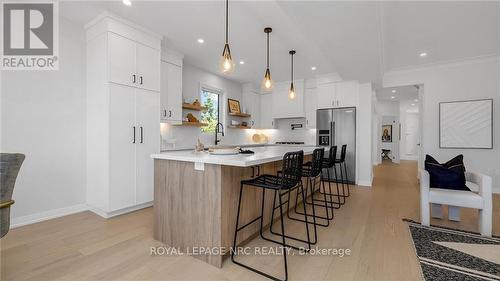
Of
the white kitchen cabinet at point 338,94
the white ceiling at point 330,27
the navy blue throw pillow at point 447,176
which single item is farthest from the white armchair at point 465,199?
the white kitchen cabinet at point 338,94

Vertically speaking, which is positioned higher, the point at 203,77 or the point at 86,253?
the point at 203,77

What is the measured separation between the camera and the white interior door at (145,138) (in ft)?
10.4

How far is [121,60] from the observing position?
2949 millimetres

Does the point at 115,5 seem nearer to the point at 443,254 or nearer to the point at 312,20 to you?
the point at 312,20

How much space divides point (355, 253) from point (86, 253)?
2.49 metres

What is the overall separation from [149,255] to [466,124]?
600 cm

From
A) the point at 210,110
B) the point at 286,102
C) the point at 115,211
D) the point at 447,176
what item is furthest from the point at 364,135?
the point at 115,211

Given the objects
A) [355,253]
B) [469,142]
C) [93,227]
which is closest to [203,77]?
[93,227]

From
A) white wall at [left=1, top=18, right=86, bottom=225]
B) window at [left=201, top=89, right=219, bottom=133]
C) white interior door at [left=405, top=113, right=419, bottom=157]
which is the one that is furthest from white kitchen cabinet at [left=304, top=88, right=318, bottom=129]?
white interior door at [left=405, top=113, right=419, bottom=157]

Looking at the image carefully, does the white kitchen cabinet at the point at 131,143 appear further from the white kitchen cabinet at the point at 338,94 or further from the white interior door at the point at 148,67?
the white kitchen cabinet at the point at 338,94

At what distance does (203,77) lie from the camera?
16.6 feet

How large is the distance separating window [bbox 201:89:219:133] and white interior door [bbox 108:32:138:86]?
2.16 meters

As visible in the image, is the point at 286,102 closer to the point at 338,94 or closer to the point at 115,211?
the point at 338,94

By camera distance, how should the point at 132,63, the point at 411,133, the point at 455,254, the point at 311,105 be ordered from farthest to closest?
the point at 411,133, the point at 311,105, the point at 132,63, the point at 455,254
